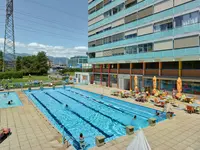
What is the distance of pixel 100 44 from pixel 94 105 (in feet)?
71.0

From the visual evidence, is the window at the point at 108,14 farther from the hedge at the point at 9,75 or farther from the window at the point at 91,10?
the hedge at the point at 9,75

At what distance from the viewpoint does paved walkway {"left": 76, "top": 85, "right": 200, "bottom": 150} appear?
8.32m

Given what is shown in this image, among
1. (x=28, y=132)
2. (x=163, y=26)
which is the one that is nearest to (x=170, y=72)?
(x=163, y=26)

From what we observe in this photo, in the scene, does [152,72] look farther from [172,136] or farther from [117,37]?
[172,136]

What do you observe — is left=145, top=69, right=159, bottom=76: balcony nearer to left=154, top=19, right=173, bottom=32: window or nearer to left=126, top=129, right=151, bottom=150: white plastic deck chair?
left=154, top=19, right=173, bottom=32: window

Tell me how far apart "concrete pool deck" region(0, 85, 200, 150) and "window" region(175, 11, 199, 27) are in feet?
39.5

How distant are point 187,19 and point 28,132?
72.0ft

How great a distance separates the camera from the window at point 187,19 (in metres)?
18.4

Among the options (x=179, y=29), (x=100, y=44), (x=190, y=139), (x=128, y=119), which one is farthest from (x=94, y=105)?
(x=100, y=44)

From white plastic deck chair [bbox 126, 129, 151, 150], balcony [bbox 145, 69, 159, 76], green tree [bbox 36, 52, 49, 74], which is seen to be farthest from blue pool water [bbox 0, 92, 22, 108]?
green tree [bbox 36, 52, 49, 74]

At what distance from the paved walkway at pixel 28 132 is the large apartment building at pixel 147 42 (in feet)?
60.4

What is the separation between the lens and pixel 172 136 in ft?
31.4

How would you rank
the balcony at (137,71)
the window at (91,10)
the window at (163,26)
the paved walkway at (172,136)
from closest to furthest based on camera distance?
1. the paved walkway at (172,136)
2. the window at (163,26)
3. the balcony at (137,71)
4. the window at (91,10)

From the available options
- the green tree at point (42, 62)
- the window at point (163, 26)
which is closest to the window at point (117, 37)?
the window at point (163, 26)
